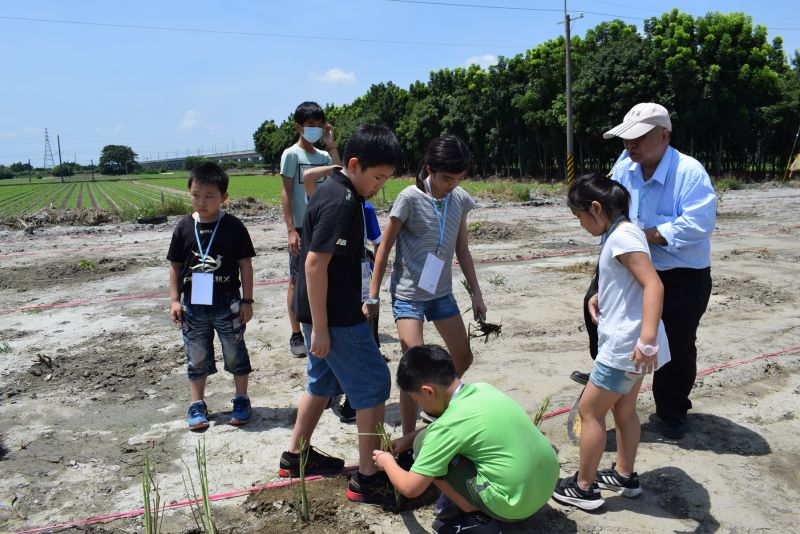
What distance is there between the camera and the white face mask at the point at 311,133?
14.4 feet

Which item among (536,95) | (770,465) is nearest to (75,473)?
(770,465)

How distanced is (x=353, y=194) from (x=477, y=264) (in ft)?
21.8

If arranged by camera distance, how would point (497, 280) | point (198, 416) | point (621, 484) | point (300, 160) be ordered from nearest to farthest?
point (621, 484), point (198, 416), point (300, 160), point (497, 280)

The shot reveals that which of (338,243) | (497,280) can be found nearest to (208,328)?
(338,243)

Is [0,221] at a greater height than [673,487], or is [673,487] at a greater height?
[0,221]

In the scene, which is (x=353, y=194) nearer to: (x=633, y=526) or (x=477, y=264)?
(x=633, y=526)

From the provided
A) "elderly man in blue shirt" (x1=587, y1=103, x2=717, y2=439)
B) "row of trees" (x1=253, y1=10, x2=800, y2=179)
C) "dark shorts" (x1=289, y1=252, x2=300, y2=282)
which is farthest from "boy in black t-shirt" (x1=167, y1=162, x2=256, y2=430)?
"row of trees" (x1=253, y1=10, x2=800, y2=179)

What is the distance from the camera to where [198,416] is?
373cm

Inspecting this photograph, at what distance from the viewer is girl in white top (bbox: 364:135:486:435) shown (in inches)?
125

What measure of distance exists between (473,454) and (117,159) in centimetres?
13806

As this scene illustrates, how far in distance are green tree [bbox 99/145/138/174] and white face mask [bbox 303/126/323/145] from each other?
128 metres

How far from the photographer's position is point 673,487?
295 cm

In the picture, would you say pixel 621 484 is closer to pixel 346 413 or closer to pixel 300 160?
pixel 346 413

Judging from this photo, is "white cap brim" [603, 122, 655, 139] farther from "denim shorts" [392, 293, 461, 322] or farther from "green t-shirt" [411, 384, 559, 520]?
"green t-shirt" [411, 384, 559, 520]
